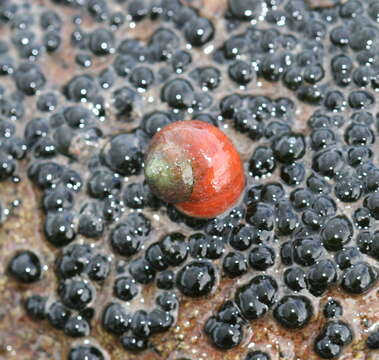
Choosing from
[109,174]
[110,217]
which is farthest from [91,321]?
[109,174]

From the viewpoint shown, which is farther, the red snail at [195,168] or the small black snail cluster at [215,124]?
the small black snail cluster at [215,124]

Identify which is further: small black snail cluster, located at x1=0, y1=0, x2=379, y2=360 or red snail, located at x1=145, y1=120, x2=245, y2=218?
small black snail cluster, located at x1=0, y1=0, x2=379, y2=360

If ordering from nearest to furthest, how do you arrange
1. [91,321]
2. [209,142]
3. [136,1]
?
[209,142], [91,321], [136,1]

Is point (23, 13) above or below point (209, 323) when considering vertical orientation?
above

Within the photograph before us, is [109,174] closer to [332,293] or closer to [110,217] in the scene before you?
[110,217]
